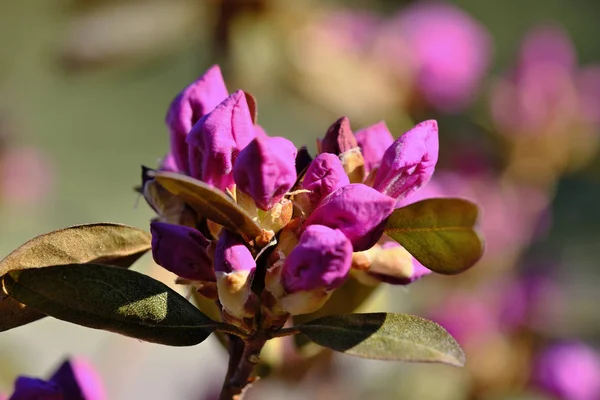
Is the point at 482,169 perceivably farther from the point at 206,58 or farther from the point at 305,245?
the point at 305,245

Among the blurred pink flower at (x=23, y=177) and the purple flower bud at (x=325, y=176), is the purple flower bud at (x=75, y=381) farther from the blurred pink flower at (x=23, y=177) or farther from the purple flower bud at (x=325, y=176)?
the blurred pink flower at (x=23, y=177)

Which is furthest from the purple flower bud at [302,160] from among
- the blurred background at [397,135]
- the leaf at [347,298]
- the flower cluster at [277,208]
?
the blurred background at [397,135]

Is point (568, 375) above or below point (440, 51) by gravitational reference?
below

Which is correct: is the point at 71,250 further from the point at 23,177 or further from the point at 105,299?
the point at 23,177

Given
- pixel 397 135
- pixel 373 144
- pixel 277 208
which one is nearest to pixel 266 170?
pixel 277 208

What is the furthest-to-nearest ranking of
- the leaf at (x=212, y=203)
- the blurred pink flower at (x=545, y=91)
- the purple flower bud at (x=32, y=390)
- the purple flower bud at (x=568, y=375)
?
1. the blurred pink flower at (x=545, y=91)
2. the purple flower bud at (x=568, y=375)
3. the purple flower bud at (x=32, y=390)
4. the leaf at (x=212, y=203)

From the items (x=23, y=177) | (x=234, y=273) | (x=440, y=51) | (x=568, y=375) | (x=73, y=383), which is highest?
(x=234, y=273)

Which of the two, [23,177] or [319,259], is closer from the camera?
[319,259]

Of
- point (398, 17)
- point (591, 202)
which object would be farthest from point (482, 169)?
point (591, 202)
